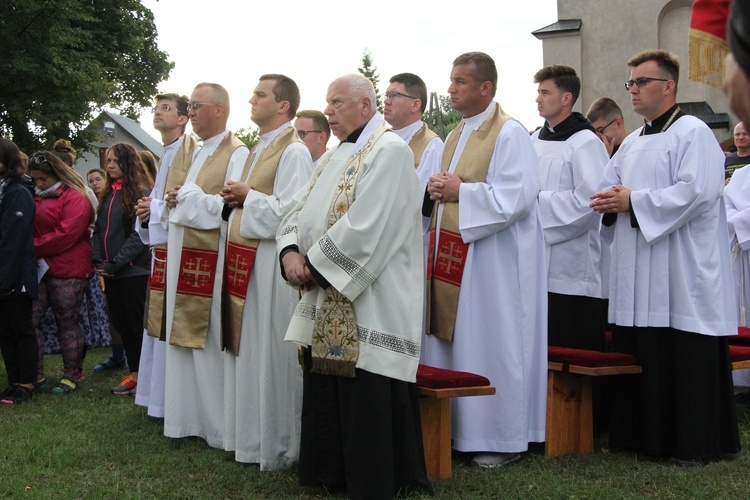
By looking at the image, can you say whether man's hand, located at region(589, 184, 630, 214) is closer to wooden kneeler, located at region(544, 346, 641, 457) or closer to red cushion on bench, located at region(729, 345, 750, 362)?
wooden kneeler, located at region(544, 346, 641, 457)

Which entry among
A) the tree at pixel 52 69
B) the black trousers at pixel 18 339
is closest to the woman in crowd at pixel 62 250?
the black trousers at pixel 18 339

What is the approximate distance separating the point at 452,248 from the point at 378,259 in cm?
127

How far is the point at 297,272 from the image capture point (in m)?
4.79

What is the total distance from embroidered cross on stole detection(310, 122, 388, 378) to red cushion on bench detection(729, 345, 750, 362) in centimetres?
287

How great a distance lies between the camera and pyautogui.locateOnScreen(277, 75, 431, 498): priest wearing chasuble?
4594mm

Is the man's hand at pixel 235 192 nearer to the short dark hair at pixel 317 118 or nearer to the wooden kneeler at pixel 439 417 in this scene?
the wooden kneeler at pixel 439 417

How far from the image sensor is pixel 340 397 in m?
4.74

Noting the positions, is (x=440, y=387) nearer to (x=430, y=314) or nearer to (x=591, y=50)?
(x=430, y=314)

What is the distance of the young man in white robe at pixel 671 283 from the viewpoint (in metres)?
5.53

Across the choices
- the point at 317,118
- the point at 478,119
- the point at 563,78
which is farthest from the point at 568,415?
the point at 317,118

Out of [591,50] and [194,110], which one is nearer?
[194,110]

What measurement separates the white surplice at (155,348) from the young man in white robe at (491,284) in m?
2.21

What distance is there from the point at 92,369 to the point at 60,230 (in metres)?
2.09

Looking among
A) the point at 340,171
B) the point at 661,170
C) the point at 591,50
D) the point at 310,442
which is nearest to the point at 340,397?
the point at 310,442
